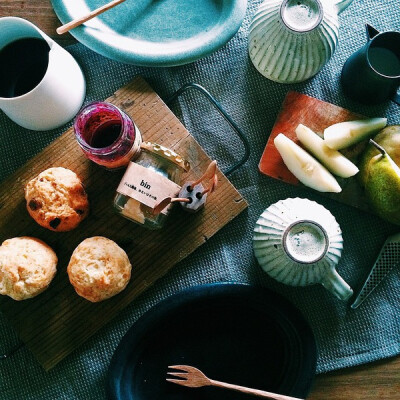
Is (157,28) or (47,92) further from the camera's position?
(157,28)

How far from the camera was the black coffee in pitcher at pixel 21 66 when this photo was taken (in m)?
0.68

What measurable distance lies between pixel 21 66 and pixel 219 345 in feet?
1.61

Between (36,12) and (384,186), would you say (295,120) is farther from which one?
(36,12)

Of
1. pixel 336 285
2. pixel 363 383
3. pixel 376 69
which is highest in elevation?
pixel 376 69

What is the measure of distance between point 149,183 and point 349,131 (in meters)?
0.30

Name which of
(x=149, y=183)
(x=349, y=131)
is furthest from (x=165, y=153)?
(x=349, y=131)

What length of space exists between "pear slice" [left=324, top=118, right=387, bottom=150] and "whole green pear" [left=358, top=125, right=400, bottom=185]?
13 mm

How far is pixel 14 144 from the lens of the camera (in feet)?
2.43

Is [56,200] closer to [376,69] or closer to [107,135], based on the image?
[107,135]

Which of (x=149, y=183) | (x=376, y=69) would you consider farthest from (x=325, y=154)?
(x=149, y=183)

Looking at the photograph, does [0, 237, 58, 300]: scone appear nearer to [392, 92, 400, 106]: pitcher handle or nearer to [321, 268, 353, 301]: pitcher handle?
[321, 268, 353, 301]: pitcher handle

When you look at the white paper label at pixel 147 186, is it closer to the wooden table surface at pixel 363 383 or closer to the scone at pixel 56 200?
the scone at pixel 56 200

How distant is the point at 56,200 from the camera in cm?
66

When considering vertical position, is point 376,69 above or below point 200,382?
above
